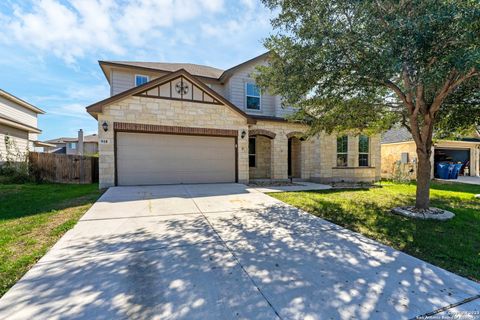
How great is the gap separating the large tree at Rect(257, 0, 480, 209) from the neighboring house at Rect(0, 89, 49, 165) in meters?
15.8

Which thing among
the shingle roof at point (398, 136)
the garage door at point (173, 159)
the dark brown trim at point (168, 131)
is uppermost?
the shingle roof at point (398, 136)

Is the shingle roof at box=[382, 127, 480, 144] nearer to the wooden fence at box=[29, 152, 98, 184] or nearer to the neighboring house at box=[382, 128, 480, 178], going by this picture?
the neighboring house at box=[382, 128, 480, 178]

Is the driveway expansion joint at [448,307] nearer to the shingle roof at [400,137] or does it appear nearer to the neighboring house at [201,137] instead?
the neighboring house at [201,137]

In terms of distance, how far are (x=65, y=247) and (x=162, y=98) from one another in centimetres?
829

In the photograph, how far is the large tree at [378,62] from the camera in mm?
4250

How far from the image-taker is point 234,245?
398cm

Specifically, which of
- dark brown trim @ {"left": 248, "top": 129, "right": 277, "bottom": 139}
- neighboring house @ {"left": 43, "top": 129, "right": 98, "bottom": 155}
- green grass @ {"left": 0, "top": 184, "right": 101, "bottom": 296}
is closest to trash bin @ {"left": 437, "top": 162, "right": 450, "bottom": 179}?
dark brown trim @ {"left": 248, "top": 129, "right": 277, "bottom": 139}

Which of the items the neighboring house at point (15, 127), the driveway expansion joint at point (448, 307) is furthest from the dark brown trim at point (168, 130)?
the driveway expansion joint at point (448, 307)

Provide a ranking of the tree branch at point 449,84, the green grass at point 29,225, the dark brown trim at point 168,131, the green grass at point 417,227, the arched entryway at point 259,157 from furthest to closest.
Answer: the arched entryway at point 259,157 → the dark brown trim at point 168,131 → the tree branch at point 449,84 → the green grass at point 417,227 → the green grass at point 29,225

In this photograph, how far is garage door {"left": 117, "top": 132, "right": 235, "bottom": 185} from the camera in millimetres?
10555

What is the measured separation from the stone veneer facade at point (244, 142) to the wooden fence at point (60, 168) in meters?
3.77

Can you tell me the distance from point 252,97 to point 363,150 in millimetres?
7762

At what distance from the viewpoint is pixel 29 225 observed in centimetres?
500

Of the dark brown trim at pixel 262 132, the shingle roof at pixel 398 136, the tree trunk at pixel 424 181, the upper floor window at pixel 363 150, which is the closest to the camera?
the tree trunk at pixel 424 181
